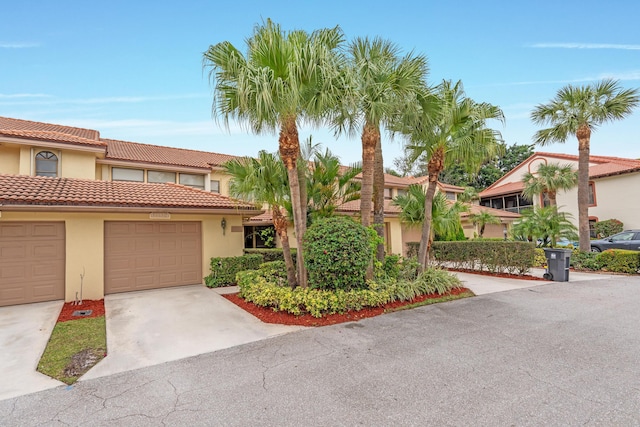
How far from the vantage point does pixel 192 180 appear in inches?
683

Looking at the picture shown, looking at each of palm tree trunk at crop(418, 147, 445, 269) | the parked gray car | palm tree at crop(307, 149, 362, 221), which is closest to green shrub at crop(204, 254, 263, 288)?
palm tree at crop(307, 149, 362, 221)

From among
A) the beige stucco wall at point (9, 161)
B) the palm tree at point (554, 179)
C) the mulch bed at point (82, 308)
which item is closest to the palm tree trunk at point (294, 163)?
the mulch bed at point (82, 308)

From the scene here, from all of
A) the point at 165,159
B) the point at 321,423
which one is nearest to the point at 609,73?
the point at 321,423

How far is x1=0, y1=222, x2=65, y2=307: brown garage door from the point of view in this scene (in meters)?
8.13

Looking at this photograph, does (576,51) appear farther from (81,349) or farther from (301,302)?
(81,349)

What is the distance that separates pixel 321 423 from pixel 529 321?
17.8 feet

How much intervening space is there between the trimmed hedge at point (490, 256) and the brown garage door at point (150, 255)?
1123 cm

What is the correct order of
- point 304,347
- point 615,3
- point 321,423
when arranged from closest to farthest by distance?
point 321,423 < point 304,347 < point 615,3

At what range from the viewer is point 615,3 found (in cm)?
1039

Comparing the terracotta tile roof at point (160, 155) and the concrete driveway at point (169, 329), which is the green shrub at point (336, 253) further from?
the terracotta tile roof at point (160, 155)

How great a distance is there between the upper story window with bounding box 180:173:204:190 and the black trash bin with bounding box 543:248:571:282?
16991 mm

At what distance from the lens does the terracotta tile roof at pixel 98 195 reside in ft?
25.7

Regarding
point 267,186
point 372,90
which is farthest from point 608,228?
point 267,186

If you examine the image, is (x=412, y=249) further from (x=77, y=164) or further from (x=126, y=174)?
(x=77, y=164)
